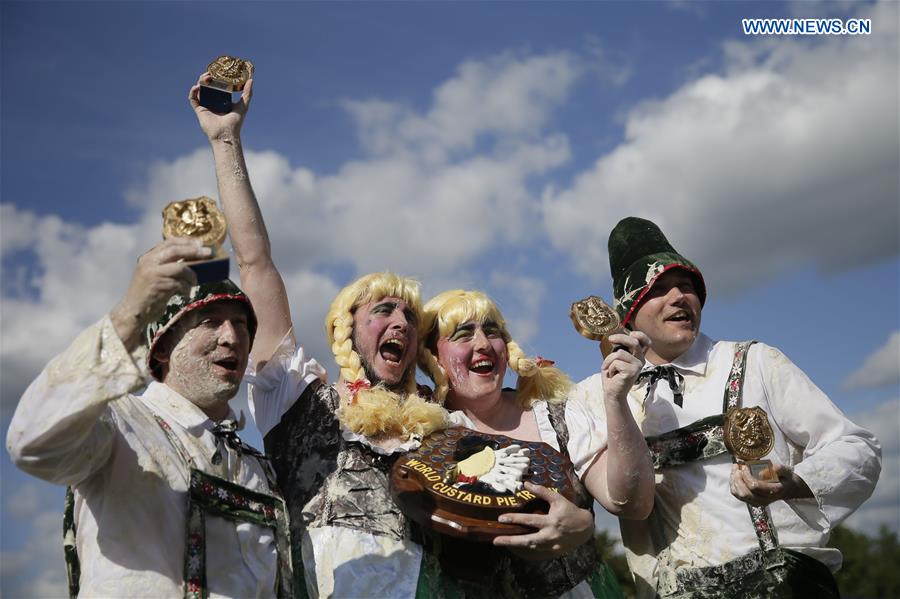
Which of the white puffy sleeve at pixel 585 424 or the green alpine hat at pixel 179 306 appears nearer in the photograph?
the green alpine hat at pixel 179 306

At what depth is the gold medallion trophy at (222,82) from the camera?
4711mm

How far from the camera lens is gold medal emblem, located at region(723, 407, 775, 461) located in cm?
411

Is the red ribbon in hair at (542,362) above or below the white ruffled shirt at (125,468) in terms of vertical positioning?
above

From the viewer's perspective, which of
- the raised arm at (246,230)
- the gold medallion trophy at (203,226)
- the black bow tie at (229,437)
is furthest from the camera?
the raised arm at (246,230)

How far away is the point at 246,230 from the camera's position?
4668 mm

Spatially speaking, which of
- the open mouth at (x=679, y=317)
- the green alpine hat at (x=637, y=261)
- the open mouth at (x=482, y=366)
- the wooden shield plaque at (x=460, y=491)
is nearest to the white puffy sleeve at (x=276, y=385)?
the wooden shield plaque at (x=460, y=491)

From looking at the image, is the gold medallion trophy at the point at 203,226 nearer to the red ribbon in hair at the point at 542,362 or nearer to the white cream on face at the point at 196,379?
the white cream on face at the point at 196,379

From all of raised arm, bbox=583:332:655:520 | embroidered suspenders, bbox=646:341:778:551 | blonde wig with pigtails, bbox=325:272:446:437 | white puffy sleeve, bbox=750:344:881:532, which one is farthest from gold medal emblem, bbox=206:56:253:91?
white puffy sleeve, bbox=750:344:881:532

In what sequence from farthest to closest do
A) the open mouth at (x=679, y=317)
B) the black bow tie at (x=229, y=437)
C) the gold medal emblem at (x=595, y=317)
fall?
the open mouth at (x=679, y=317), the gold medal emblem at (x=595, y=317), the black bow tie at (x=229, y=437)

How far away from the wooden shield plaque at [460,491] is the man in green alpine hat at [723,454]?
16.1 inches

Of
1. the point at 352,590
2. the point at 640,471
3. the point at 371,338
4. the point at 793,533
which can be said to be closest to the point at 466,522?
→ the point at 352,590

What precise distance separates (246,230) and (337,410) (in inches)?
41.9

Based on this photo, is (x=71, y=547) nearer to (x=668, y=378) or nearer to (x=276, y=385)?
(x=276, y=385)

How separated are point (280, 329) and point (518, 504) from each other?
1604 mm
